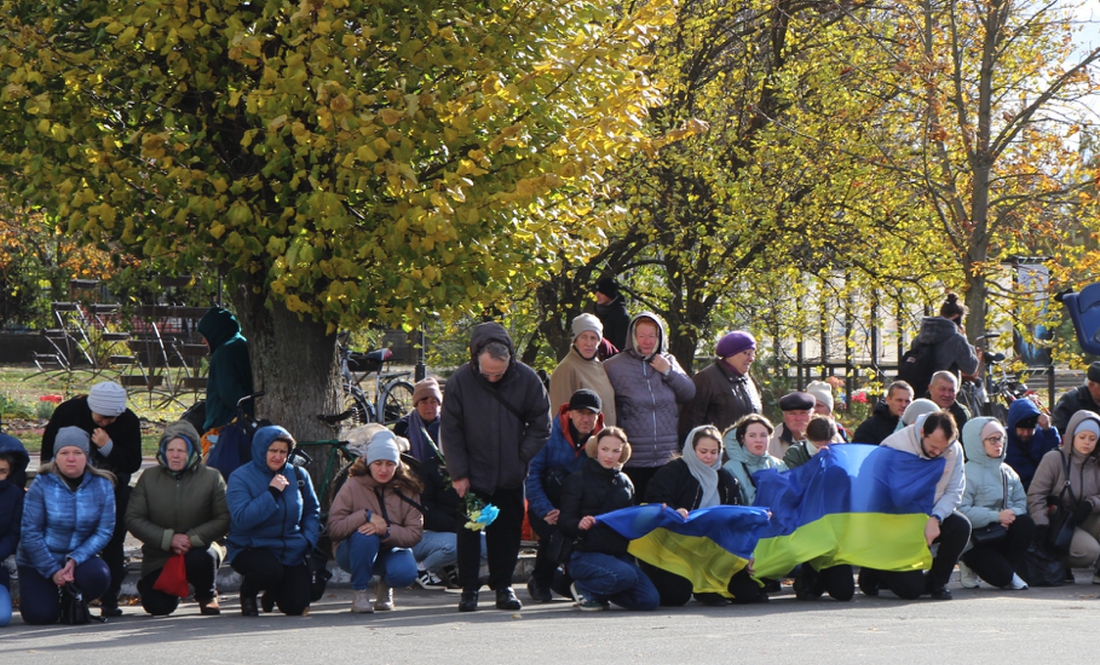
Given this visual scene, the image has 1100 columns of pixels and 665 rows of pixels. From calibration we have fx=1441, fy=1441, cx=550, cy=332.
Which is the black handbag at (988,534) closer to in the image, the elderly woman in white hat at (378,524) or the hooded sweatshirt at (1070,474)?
the hooded sweatshirt at (1070,474)

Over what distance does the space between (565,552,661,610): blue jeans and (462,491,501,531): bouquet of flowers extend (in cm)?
67

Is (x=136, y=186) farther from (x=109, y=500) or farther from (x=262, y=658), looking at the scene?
(x=262, y=658)

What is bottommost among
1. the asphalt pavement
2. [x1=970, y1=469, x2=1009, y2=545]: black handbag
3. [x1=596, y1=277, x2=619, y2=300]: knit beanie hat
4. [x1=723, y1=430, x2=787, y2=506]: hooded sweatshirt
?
the asphalt pavement

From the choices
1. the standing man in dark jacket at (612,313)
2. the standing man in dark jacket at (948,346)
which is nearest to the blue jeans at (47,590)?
the standing man in dark jacket at (612,313)

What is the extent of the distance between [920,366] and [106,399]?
7.27 metres

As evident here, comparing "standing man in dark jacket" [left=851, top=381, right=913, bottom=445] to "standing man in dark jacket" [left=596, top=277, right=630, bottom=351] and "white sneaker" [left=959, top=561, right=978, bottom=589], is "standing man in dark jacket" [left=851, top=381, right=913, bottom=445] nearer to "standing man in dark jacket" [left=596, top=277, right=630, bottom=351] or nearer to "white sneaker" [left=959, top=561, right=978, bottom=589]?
Result: "white sneaker" [left=959, top=561, right=978, bottom=589]

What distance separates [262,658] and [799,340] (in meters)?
13.9

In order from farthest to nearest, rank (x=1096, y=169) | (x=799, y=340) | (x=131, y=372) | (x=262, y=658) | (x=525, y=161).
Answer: (x=131, y=372) → (x=799, y=340) → (x=1096, y=169) → (x=525, y=161) → (x=262, y=658)

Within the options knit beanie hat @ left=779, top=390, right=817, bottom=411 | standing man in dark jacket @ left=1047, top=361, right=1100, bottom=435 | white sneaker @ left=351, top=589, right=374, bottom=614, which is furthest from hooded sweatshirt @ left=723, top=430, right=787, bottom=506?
standing man in dark jacket @ left=1047, top=361, right=1100, bottom=435

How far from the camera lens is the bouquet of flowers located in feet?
31.6

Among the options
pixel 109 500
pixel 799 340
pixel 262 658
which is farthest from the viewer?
pixel 799 340

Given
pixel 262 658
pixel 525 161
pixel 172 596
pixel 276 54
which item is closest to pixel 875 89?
pixel 525 161

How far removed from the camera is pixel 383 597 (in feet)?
32.9

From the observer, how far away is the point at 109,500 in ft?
31.7
